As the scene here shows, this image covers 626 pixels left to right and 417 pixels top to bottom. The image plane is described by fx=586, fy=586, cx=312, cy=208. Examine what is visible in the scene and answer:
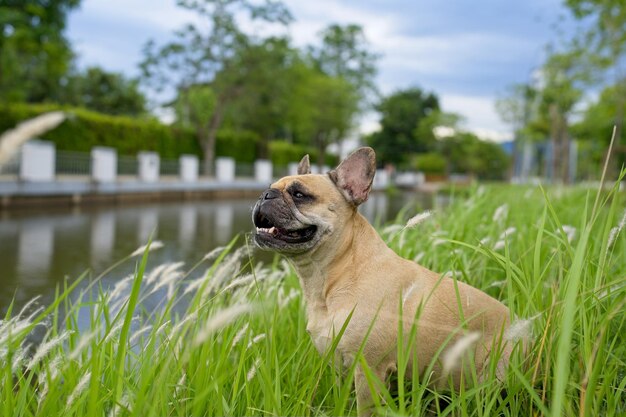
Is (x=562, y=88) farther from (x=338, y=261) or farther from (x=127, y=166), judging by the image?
(x=338, y=261)

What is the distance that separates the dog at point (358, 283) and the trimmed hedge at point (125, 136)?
71.2 ft

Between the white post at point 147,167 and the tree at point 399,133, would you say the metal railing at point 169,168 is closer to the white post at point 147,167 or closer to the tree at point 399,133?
the white post at point 147,167

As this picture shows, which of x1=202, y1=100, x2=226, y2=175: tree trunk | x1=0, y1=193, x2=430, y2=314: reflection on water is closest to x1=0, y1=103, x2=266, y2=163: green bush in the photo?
x1=202, y1=100, x2=226, y2=175: tree trunk

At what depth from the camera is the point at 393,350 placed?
257 cm

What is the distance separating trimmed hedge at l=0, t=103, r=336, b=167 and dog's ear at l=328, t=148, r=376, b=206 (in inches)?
855

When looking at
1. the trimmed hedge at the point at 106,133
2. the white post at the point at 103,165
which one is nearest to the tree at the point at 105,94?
the trimmed hedge at the point at 106,133

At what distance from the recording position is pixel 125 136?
32.5 m

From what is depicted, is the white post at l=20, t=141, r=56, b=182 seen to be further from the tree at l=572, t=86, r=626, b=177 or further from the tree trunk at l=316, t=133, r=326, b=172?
the tree trunk at l=316, t=133, r=326, b=172

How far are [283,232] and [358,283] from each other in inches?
17.8

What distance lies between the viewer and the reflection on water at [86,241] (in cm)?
784

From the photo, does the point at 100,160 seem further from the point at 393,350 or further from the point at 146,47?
the point at 393,350

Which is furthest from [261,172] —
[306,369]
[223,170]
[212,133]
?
[306,369]

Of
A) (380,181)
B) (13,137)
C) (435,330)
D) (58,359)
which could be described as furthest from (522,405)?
(380,181)

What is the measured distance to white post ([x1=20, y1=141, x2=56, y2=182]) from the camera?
66.5 feet
